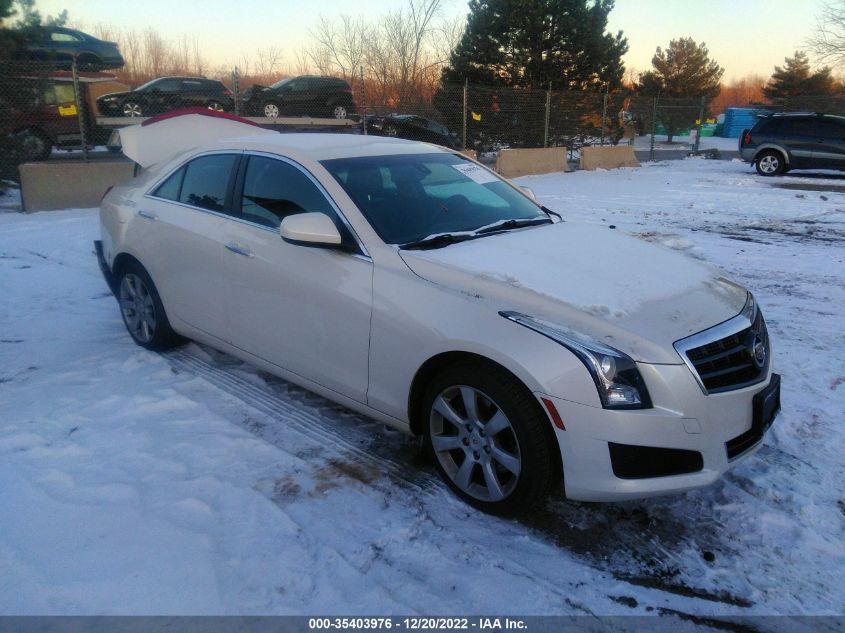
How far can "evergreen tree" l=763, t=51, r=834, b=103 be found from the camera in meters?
47.6

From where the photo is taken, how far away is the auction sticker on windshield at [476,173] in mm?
4207

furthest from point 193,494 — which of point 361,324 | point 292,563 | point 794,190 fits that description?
point 794,190

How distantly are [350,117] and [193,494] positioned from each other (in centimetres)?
1635

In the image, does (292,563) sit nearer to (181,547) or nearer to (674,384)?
(181,547)

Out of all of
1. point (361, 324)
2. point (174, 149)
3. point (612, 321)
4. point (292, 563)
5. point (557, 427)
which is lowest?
point (292, 563)

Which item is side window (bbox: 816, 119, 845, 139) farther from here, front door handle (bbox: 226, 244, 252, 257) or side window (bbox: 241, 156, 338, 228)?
front door handle (bbox: 226, 244, 252, 257)

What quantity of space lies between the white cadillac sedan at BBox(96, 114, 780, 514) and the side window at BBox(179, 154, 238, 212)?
0.04ft

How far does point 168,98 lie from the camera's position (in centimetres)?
1902

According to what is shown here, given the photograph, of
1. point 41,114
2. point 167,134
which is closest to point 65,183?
point 41,114

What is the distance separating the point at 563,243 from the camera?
351 cm

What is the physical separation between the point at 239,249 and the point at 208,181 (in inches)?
29.1

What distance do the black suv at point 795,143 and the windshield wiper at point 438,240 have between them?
55.3ft

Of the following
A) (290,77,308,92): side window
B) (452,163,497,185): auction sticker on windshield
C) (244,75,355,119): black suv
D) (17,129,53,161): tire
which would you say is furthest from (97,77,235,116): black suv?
(452,163,497,185): auction sticker on windshield

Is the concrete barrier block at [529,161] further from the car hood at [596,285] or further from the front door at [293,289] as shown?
the car hood at [596,285]
